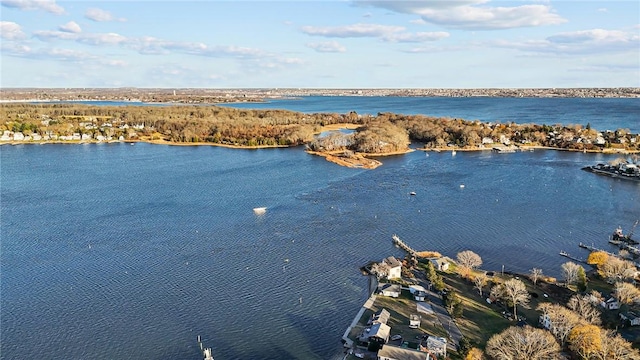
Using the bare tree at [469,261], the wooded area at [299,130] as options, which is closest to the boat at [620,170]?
the wooded area at [299,130]

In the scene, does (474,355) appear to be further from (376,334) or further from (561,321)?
(561,321)

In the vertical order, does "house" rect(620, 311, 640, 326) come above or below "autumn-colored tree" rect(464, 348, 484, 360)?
above

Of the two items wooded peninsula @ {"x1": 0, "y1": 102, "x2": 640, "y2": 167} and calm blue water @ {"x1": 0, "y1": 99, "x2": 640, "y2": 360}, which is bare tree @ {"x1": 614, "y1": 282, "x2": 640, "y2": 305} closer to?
calm blue water @ {"x1": 0, "y1": 99, "x2": 640, "y2": 360}

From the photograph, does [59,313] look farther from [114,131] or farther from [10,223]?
[114,131]

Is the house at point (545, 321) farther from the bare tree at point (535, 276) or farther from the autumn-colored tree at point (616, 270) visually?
the autumn-colored tree at point (616, 270)

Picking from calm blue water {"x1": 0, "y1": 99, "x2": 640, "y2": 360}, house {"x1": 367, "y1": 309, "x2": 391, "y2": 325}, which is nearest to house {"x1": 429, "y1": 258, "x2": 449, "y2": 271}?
calm blue water {"x1": 0, "y1": 99, "x2": 640, "y2": 360}
